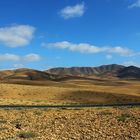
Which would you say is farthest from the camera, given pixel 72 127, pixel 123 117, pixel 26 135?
pixel 123 117

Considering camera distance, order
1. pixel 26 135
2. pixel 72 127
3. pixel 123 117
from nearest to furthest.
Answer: pixel 26 135, pixel 72 127, pixel 123 117

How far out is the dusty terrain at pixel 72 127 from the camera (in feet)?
65.6

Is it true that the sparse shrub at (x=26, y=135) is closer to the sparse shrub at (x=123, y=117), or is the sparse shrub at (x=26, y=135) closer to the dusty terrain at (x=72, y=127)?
the dusty terrain at (x=72, y=127)

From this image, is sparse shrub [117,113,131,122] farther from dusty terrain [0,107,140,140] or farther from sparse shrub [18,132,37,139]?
sparse shrub [18,132,37,139]

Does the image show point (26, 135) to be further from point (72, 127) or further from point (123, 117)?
point (123, 117)

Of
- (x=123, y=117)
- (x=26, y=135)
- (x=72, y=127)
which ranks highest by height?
(x=123, y=117)

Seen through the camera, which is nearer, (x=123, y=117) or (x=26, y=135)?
(x=26, y=135)

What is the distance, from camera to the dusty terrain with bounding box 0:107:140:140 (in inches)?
787

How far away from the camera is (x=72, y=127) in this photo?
2167 cm

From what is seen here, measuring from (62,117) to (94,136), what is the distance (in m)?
5.22

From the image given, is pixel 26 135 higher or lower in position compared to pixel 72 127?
lower

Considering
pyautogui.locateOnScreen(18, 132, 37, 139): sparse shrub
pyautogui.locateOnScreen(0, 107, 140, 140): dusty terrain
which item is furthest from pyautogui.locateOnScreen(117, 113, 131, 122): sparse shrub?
pyautogui.locateOnScreen(18, 132, 37, 139): sparse shrub

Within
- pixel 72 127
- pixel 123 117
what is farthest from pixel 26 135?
pixel 123 117

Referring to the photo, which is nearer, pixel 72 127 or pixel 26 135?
pixel 26 135
